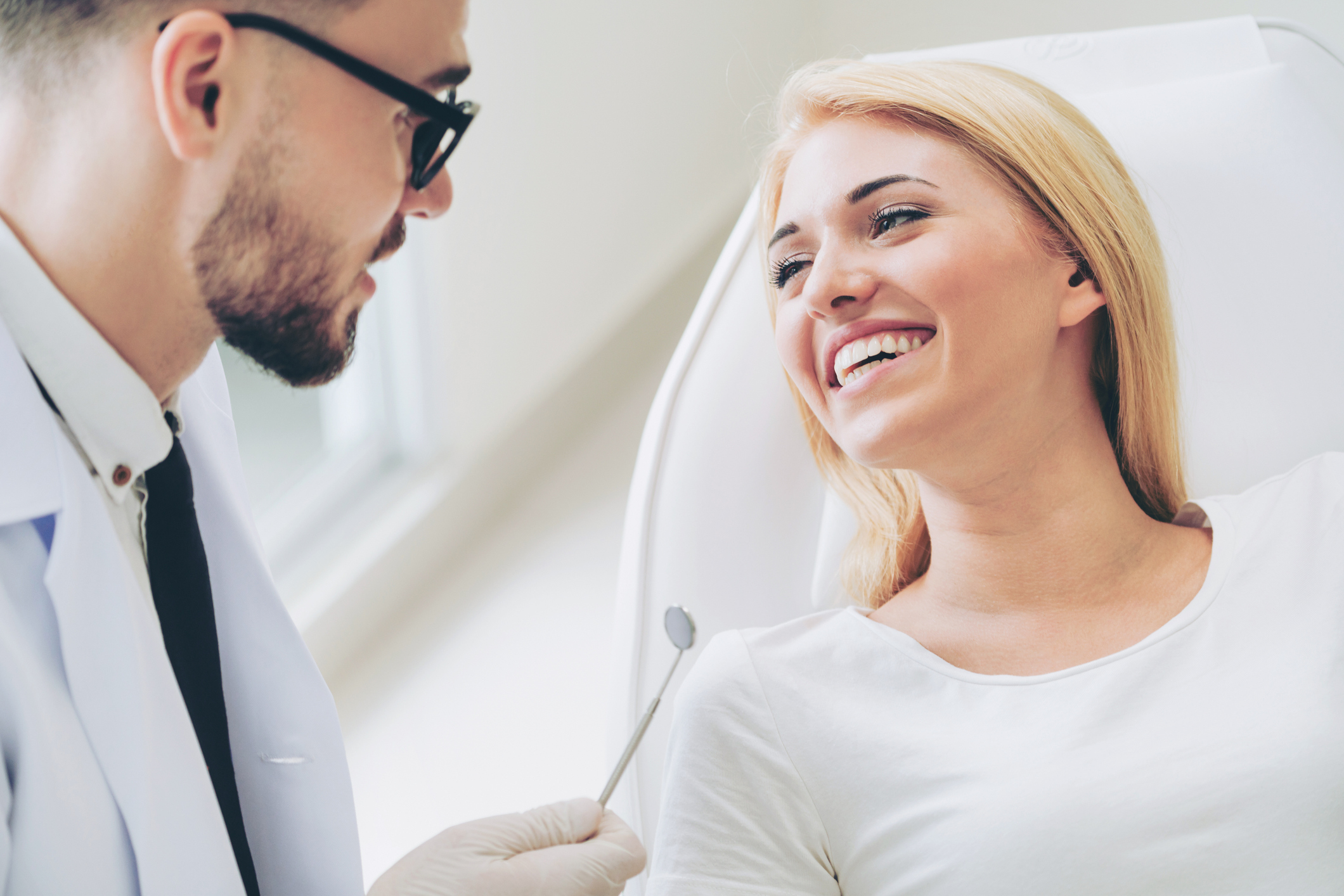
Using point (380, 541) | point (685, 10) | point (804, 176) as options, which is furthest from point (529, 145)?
point (804, 176)

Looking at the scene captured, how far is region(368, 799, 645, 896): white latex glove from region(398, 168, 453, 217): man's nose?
524mm

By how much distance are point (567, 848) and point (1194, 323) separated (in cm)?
104

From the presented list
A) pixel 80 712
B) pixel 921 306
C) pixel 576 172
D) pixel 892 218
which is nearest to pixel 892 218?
pixel 892 218

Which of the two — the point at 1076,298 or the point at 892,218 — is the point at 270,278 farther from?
the point at 1076,298

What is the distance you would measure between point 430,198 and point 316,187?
110 millimetres

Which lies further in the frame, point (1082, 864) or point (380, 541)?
point (380, 541)

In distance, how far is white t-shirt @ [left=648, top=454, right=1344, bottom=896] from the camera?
3.09ft

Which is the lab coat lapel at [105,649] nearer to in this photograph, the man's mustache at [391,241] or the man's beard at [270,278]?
the man's beard at [270,278]

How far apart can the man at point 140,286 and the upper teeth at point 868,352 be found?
43cm

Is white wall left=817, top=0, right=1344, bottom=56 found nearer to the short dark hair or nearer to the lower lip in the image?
the lower lip

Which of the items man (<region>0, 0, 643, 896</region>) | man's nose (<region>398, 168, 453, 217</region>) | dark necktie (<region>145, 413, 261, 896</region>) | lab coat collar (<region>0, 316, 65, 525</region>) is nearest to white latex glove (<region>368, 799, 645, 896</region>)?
man (<region>0, 0, 643, 896</region>)

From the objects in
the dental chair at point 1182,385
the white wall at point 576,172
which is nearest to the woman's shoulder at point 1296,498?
the dental chair at point 1182,385

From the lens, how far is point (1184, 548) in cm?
117

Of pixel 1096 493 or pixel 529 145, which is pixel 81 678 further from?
pixel 529 145
